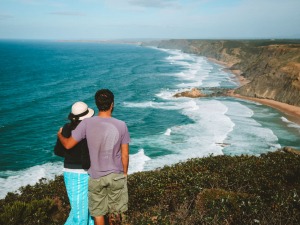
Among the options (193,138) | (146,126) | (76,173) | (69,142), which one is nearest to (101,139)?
(69,142)

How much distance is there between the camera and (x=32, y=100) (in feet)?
156

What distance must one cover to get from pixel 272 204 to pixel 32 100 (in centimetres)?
4624

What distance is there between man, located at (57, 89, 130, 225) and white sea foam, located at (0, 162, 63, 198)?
1805 cm

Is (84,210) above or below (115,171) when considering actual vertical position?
below

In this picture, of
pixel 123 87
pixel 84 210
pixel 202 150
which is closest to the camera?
pixel 84 210

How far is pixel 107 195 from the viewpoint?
4.48 meters

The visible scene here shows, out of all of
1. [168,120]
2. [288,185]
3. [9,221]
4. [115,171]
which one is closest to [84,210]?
[115,171]

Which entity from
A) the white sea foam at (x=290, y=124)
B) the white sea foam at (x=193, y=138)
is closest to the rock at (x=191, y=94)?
the white sea foam at (x=193, y=138)

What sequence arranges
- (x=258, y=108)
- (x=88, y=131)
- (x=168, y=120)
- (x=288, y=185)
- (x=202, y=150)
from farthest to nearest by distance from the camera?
(x=258, y=108) < (x=168, y=120) < (x=202, y=150) < (x=288, y=185) < (x=88, y=131)

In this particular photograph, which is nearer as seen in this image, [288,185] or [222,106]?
[288,185]

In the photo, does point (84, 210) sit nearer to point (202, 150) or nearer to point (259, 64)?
point (202, 150)

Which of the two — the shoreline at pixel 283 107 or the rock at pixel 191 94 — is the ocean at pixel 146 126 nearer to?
the shoreline at pixel 283 107

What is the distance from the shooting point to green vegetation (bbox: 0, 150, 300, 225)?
20.5 feet

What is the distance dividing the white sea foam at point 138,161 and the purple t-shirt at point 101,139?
18754 mm
